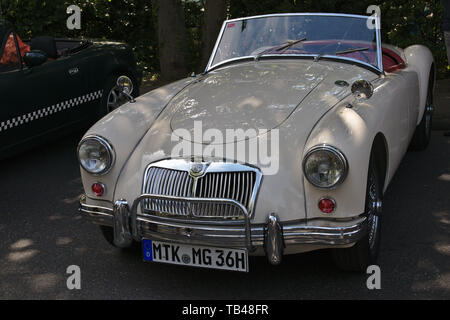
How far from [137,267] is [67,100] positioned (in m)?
3.11

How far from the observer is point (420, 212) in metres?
4.79

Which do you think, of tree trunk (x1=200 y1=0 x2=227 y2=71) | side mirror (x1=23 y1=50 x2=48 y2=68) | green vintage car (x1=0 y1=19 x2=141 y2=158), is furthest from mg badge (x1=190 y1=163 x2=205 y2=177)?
tree trunk (x1=200 y1=0 x2=227 y2=71)

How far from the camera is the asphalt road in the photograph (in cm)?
372

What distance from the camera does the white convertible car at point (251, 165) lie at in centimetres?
344

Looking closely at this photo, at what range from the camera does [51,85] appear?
6461 mm

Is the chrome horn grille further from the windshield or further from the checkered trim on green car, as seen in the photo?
the checkered trim on green car

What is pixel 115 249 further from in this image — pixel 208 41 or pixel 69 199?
pixel 208 41

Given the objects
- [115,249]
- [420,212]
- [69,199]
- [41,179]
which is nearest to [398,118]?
[420,212]

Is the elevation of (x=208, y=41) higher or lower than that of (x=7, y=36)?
lower

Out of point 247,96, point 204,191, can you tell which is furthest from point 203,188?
point 247,96

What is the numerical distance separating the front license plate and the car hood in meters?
0.74

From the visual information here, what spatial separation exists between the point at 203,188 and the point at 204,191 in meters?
0.02

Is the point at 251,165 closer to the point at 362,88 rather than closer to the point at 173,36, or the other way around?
the point at 362,88
